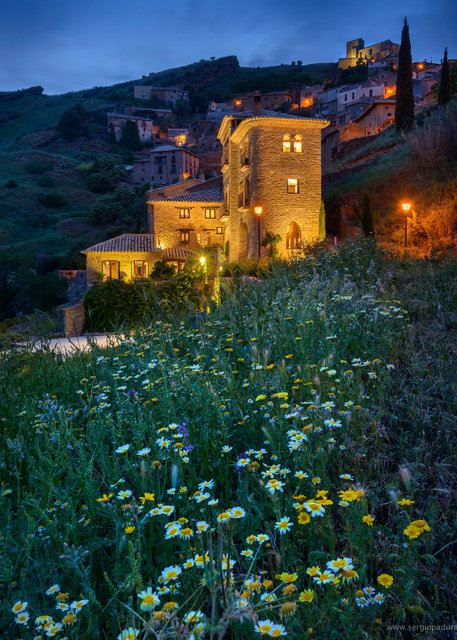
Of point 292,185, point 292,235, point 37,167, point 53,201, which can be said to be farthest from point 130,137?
point 292,235

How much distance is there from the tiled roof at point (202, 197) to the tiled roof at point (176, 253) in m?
4.50

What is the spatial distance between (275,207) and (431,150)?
12.0m

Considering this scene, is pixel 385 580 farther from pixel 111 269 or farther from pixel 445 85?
pixel 445 85

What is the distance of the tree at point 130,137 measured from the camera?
8625 cm

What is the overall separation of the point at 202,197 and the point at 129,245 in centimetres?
808

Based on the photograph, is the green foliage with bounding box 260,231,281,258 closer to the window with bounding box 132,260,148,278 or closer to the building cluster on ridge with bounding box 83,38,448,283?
the building cluster on ridge with bounding box 83,38,448,283

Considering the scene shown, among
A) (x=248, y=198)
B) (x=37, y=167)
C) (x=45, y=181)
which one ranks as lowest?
(x=248, y=198)

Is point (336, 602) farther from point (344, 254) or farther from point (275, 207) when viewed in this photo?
point (275, 207)

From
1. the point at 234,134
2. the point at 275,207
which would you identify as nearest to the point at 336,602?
the point at 275,207

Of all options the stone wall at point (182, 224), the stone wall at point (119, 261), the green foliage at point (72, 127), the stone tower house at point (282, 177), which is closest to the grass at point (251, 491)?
the stone tower house at point (282, 177)

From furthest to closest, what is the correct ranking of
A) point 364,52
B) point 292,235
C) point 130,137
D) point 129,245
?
point 364,52
point 130,137
point 129,245
point 292,235

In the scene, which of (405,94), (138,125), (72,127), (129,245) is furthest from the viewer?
(72,127)

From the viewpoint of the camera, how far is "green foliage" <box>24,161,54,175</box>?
81912mm

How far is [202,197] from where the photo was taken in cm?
3738
